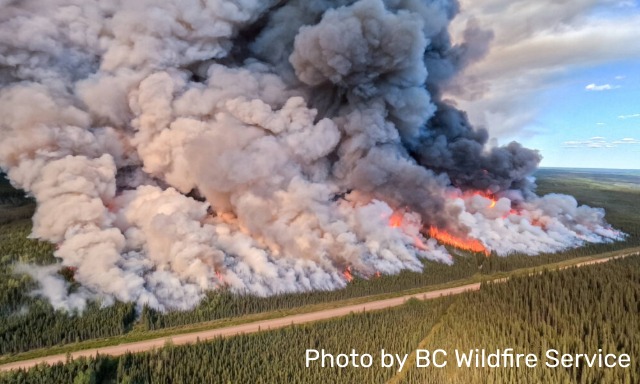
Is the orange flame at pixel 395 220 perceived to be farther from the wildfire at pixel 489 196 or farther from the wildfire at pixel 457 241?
the wildfire at pixel 489 196

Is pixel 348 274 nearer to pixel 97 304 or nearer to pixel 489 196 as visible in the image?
pixel 97 304

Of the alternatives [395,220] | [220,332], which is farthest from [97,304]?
[395,220]

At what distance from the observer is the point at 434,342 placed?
5903 cm

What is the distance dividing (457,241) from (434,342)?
65911 mm

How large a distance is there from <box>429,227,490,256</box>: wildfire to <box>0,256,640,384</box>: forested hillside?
44410mm

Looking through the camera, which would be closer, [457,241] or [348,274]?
[348,274]

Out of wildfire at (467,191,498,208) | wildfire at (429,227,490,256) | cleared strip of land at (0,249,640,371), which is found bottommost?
cleared strip of land at (0,249,640,371)

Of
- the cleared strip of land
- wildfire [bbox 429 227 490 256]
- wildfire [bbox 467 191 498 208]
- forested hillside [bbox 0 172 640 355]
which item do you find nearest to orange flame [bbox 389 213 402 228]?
wildfire [bbox 429 227 490 256]

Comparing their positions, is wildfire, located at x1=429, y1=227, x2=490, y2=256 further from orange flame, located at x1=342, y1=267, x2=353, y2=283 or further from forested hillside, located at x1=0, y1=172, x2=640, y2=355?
orange flame, located at x1=342, y1=267, x2=353, y2=283

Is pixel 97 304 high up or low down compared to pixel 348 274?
down

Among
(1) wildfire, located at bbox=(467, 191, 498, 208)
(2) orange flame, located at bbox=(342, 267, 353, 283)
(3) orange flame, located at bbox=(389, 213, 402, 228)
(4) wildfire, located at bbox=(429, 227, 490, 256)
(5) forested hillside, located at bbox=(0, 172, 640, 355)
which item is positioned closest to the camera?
(5) forested hillside, located at bbox=(0, 172, 640, 355)

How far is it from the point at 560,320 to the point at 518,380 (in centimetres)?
1691

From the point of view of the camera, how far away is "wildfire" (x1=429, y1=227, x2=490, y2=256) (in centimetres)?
11969

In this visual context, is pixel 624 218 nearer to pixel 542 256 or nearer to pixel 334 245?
pixel 542 256
